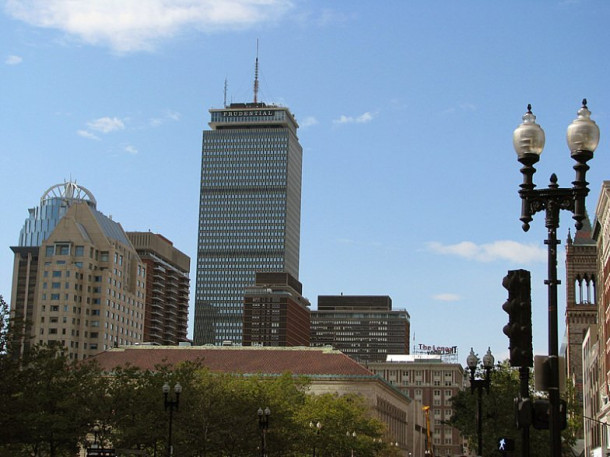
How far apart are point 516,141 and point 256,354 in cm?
12014

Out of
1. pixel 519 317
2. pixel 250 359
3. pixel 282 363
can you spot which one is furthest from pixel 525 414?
pixel 250 359

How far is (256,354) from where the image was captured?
13812 cm

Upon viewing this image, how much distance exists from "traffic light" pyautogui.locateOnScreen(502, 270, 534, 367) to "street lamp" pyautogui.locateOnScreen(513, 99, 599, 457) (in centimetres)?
45

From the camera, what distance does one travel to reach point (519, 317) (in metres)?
18.9

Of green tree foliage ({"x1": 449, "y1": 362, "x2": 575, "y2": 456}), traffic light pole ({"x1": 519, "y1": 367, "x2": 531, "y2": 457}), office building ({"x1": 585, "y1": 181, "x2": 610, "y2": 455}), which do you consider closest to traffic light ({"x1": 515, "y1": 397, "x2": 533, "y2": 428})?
traffic light pole ({"x1": 519, "y1": 367, "x2": 531, "y2": 457})

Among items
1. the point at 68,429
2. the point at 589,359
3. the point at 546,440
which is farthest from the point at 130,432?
the point at 589,359

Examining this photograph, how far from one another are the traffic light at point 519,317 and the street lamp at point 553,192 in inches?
17.9

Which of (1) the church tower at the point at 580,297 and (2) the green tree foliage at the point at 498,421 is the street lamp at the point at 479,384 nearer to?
(2) the green tree foliage at the point at 498,421

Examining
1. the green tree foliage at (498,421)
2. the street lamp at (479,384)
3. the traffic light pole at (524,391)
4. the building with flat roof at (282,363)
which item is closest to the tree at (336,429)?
the green tree foliage at (498,421)

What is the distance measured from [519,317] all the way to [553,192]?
2.77 metres

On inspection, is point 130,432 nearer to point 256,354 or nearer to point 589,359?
point 589,359

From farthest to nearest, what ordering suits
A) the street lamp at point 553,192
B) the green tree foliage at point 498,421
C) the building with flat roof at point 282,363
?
1. the building with flat roof at point 282,363
2. the green tree foliage at point 498,421
3. the street lamp at point 553,192

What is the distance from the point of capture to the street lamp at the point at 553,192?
18.8 meters

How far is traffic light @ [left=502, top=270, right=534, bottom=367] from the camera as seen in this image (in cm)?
1845
